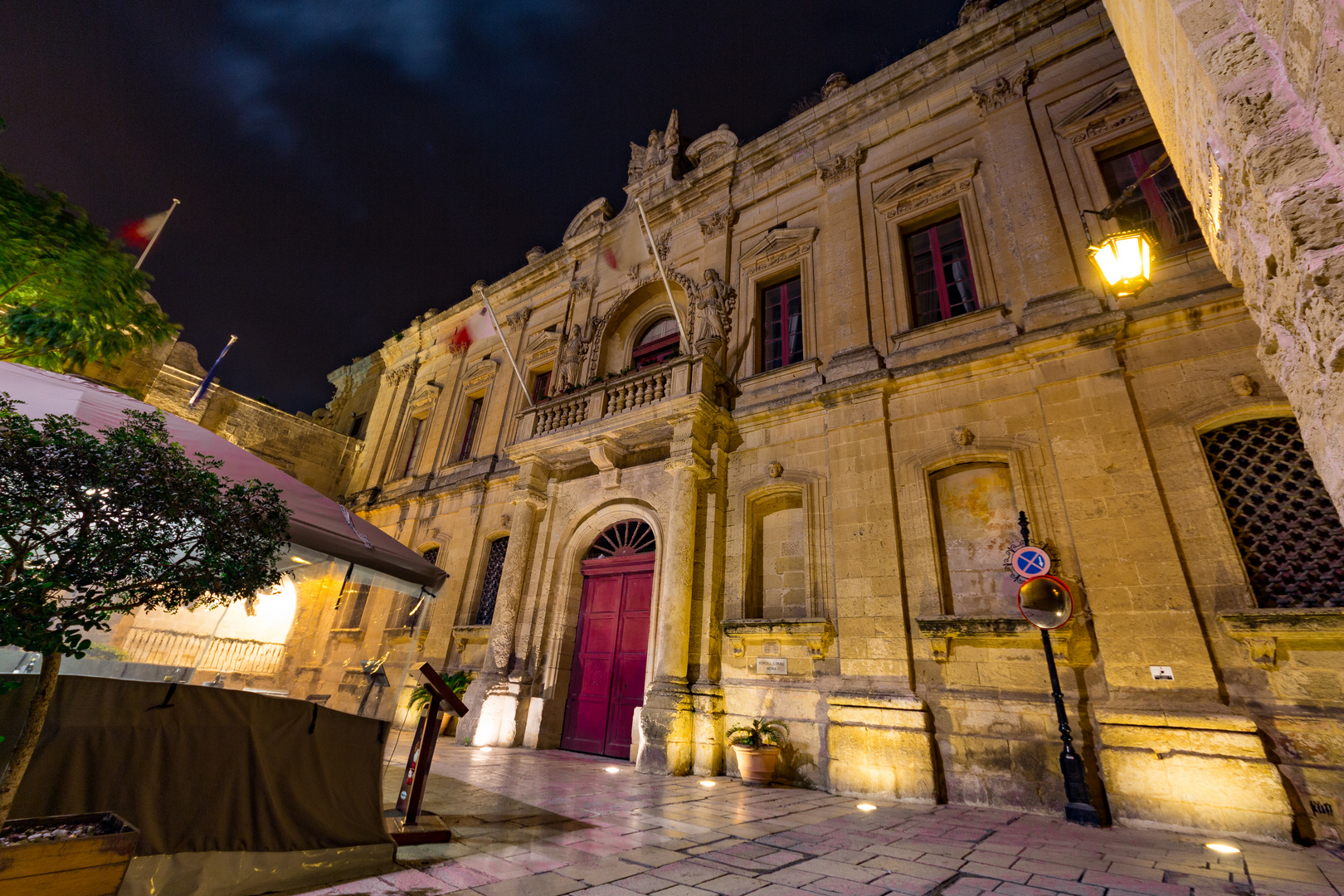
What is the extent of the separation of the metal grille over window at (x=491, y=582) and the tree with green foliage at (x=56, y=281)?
23.2 ft

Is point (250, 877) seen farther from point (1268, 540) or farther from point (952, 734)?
point (1268, 540)

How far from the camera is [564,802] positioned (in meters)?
5.07

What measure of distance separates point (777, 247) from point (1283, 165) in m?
9.77

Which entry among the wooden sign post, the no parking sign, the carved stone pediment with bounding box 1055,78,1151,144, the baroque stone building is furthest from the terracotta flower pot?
the carved stone pediment with bounding box 1055,78,1151,144

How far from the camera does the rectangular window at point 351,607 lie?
373cm

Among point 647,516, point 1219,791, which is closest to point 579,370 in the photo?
point 647,516

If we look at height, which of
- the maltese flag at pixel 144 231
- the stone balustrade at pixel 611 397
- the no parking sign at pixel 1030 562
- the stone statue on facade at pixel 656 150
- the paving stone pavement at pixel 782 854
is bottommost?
the paving stone pavement at pixel 782 854

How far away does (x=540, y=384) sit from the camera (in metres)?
14.8

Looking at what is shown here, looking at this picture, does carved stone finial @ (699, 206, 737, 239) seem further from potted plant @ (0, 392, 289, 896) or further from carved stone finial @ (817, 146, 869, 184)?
potted plant @ (0, 392, 289, 896)

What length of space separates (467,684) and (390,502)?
7.04m

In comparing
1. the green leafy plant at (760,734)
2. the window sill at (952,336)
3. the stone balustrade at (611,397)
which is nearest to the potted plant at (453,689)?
the stone balustrade at (611,397)

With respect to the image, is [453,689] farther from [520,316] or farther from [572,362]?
[520,316]

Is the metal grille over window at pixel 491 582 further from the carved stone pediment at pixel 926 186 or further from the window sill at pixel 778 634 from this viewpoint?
the carved stone pediment at pixel 926 186

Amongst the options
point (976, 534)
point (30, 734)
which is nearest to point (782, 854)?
point (30, 734)
